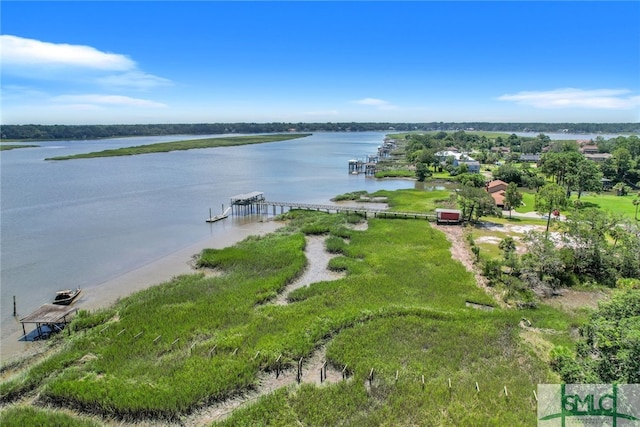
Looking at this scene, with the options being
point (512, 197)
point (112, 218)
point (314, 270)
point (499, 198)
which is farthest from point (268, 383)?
point (499, 198)

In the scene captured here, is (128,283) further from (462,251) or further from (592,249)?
(592,249)

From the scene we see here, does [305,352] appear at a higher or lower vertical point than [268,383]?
higher

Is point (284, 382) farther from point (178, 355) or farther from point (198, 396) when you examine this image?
point (178, 355)

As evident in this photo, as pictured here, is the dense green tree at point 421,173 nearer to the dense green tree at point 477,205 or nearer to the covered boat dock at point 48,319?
the dense green tree at point 477,205

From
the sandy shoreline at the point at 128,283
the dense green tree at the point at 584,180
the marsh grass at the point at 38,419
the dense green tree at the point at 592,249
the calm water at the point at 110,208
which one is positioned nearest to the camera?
the marsh grass at the point at 38,419

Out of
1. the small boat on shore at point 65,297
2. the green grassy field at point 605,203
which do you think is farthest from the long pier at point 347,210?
the small boat on shore at point 65,297

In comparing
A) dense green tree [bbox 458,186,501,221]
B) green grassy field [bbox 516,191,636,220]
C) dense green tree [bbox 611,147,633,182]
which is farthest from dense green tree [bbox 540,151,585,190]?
dense green tree [bbox 458,186,501,221]

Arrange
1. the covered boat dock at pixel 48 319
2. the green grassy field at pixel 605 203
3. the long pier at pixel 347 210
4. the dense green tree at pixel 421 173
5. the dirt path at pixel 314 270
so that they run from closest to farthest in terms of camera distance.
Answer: the covered boat dock at pixel 48 319 → the dirt path at pixel 314 270 → the long pier at pixel 347 210 → the green grassy field at pixel 605 203 → the dense green tree at pixel 421 173
